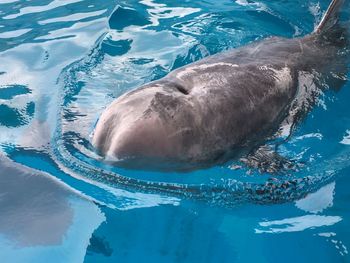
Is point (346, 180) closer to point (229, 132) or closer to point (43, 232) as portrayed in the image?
point (229, 132)

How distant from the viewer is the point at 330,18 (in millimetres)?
5207

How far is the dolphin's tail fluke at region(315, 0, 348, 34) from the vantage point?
16.7 ft

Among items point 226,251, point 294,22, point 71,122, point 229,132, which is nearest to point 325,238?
point 226,251

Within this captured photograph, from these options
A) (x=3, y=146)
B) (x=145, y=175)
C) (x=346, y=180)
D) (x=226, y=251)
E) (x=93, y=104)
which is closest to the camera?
(x=226, y=251)

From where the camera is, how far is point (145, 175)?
3.03 meters

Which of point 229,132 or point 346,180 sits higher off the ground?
point 229,132

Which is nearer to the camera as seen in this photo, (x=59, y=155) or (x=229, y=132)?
(x=229, y=132)

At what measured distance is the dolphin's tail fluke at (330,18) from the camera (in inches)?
201

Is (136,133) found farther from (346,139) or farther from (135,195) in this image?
(346,139)

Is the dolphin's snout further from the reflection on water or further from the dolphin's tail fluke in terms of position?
the dolphin's tail fluke

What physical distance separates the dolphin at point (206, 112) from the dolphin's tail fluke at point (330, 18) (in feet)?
3.51

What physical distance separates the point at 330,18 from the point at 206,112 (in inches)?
108

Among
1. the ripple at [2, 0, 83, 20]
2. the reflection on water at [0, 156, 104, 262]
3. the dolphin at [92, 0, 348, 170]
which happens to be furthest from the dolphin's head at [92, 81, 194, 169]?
the ripple at [2, 0, 83, 20]

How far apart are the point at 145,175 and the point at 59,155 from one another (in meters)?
0.68
